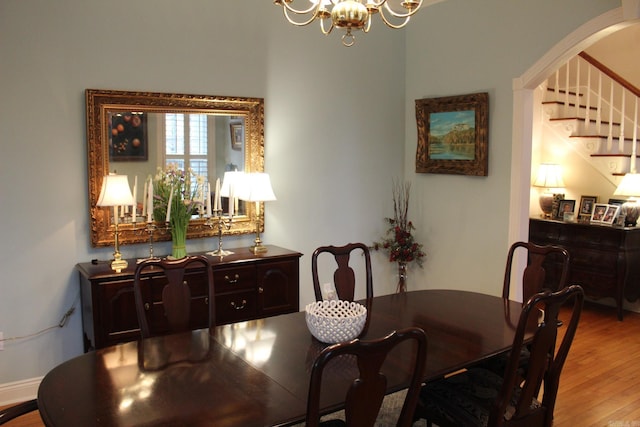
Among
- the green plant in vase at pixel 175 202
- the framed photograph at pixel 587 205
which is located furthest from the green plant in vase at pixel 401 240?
the framed photograph at pixel 587 205

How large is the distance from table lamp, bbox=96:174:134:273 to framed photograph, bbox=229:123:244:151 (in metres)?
0.86

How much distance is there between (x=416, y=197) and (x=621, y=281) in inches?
78.9

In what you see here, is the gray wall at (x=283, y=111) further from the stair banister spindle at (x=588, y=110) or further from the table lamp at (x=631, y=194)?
the stair banister spindle at (x=588, y=110)

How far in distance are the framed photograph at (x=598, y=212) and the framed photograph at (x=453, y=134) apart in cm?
180

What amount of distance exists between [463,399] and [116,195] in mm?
2290

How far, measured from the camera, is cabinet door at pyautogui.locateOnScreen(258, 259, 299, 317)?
382 centimetres

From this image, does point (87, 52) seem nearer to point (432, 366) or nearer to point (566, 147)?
point (432, 366)

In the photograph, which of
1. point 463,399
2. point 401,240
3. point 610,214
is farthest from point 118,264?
point 610,214

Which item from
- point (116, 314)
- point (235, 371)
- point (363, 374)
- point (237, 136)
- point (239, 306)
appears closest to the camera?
point (363, 374)

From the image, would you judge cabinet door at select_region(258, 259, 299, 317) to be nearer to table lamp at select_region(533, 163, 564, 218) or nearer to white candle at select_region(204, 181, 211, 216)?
white candle at select_region(204, 181, 211, 216)

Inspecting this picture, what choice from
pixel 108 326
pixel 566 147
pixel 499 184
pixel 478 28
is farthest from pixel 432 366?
pixel 566 147

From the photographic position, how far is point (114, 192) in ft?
11.2

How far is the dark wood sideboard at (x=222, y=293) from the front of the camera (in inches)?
128

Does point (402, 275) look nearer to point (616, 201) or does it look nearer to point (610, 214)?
point (610, 214)
